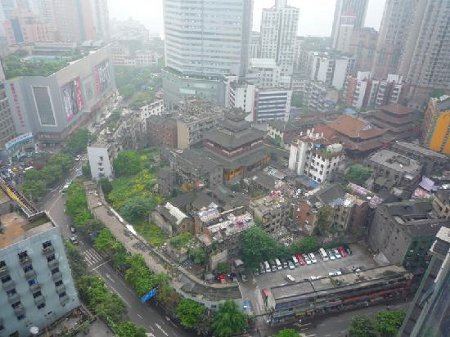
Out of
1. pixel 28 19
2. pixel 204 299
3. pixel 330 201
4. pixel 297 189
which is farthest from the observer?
pixel 28 19

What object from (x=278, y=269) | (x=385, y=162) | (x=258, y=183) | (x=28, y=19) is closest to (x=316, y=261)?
(x=278, y=269)

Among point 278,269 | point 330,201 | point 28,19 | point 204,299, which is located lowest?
point 278,269

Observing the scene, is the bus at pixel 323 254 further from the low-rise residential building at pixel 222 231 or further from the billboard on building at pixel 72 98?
the billboard on building at pixel 72 98

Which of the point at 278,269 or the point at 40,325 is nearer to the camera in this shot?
the point at 40,325

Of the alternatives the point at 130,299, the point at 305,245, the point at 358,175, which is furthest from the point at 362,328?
the point at 358,175

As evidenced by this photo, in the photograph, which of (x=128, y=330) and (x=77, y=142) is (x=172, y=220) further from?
(x=77, y=142)

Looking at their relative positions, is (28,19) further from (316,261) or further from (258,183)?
(316,261)

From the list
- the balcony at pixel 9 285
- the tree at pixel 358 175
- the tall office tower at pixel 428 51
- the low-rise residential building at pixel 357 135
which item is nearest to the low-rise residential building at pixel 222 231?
the balcony at pixel 9 285
